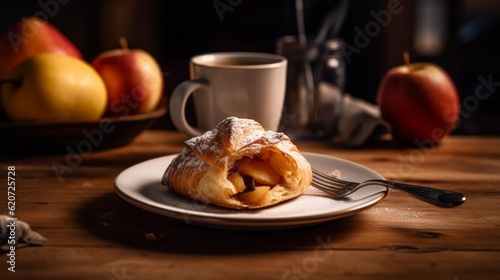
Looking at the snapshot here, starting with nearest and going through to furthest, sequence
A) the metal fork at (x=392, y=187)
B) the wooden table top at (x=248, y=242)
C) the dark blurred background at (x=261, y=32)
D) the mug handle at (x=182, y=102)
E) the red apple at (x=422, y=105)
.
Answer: the wooden table top at (x=248, y=242), the metal fork at (x=392, y=187), the mug handle at (x=182, y=102), the red apple at (x=422, y=105), the dark blurred background at (x=261, y=32)

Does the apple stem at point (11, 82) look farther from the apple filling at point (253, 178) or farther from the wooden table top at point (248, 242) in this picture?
the apple filling at point (253, 178)

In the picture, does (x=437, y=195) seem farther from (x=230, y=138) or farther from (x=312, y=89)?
(x=312, y=89)

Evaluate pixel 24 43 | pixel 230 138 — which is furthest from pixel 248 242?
pixel 24 43

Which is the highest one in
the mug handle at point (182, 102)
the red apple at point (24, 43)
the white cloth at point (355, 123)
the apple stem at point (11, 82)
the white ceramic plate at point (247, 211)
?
the red apple at point (24, 43)

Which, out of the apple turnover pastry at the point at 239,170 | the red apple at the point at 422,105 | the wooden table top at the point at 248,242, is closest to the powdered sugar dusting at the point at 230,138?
the apple turnover pastry at the point at 239,170

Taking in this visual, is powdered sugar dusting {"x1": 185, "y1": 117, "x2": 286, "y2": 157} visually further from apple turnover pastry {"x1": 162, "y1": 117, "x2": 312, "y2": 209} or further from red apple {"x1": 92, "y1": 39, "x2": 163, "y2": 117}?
red apple {"x1": 92, "y1": 39, "x2": 163, "y2": 117}

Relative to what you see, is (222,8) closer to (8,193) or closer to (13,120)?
(13,120)

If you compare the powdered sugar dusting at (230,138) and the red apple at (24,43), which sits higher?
the red apple at (24,43)

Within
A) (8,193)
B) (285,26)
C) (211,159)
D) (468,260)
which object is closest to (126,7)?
(285,26)
